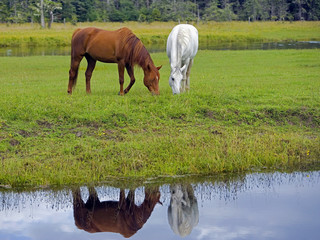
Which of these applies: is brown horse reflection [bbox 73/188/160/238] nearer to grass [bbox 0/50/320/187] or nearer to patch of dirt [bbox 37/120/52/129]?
grass [bbox 0/50/320/187]

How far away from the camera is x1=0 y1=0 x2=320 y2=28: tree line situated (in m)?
57.8

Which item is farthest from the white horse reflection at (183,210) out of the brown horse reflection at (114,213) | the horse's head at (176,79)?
the horse's head at (176,79)

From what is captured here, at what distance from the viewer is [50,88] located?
13.9 meters

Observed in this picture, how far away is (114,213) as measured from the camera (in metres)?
6.61

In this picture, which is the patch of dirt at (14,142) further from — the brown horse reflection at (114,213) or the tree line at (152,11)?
the tree line at (152,11)

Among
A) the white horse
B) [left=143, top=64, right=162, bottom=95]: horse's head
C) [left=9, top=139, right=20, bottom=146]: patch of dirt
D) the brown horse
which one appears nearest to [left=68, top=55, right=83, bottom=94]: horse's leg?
the brown horse

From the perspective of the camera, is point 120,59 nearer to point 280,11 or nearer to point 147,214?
point 147,214

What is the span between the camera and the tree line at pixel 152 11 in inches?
2275

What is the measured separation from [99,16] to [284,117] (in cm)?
5653

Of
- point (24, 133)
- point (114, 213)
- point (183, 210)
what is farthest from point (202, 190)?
point (24, 133)

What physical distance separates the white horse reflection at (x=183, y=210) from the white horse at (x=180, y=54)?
447cm

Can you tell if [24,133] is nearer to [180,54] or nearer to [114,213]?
[114,213]

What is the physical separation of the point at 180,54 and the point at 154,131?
2.87 m

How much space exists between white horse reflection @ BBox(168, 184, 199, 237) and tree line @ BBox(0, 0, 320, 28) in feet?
154
